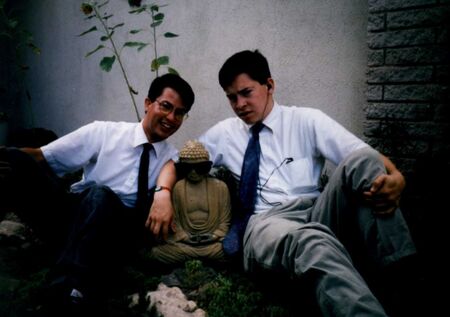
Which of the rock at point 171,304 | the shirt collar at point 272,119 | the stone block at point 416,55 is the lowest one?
the rock at point 171,304

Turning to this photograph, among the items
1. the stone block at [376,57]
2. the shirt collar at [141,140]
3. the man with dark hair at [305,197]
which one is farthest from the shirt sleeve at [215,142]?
the stone block at [376,57]

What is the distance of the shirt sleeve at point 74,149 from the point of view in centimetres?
308

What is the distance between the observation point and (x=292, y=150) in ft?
10.1

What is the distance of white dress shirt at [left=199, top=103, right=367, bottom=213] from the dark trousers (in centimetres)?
113

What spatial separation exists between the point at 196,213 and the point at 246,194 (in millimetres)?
446

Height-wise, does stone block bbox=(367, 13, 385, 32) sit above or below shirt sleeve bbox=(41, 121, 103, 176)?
above

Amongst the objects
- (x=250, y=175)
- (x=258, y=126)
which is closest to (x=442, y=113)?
(x=258, y=126)

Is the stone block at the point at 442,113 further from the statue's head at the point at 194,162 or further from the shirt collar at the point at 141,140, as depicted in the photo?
the shirt collar at the point at 141,140

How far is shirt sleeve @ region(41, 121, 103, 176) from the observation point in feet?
10.1

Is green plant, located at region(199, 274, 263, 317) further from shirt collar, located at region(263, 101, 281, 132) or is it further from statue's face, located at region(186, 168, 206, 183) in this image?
shirt collar, located at region(263, 101, 281, 132)

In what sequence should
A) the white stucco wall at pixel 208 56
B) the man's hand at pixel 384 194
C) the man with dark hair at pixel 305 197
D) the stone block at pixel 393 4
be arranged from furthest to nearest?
1. the white stucco wall at pixel 208 56
2. the stone block at pixel 393 4
3. the man's hand at pixel 384 194
4. the man with dark hair at pixel 305 197

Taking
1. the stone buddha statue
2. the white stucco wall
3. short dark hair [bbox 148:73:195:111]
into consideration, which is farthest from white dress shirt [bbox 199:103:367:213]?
the white stucco wall

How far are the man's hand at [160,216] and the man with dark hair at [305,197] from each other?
307 mm

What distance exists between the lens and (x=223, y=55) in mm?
4570
